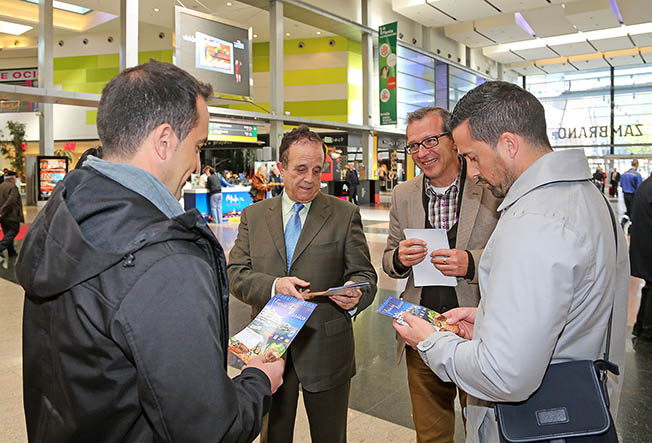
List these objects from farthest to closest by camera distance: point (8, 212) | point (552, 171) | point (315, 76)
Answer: point (315, 76), point (8, 212), point (552, 171)

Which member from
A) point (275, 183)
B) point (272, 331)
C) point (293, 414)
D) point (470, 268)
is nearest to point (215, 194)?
point (275, 183)

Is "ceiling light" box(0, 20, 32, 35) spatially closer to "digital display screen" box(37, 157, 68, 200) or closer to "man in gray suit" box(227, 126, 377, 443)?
"digital display screen" box(37, 157, 68, 200)

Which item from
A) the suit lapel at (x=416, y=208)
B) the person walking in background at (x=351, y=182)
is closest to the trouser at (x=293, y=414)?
the suit lapel at (x=416, y=208)

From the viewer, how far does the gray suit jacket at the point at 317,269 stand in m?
2.07

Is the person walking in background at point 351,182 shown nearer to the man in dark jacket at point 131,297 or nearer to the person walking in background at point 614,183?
the person walking in background at point 614,183

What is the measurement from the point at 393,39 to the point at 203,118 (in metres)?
17.1

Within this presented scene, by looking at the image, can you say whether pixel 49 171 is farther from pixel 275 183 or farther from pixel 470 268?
pixel 470 268

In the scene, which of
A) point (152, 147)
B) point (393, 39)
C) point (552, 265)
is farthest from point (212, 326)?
point (393, 39)

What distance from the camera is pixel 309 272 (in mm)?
2137

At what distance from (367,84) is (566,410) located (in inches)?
724

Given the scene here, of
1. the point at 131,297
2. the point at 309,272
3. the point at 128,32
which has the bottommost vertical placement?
the point at 309,272

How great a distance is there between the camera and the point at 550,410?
3.86 ft

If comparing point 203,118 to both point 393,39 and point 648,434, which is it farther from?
point 393,39

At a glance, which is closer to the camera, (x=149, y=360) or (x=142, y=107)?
(x=149, y=360)
